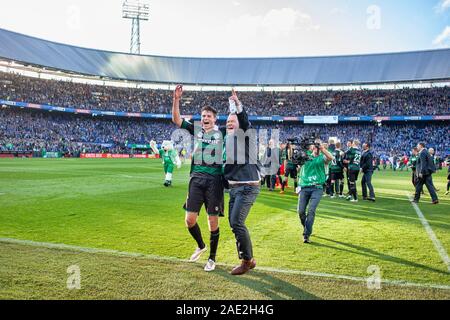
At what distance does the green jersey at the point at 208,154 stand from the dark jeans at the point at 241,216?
1.51ft

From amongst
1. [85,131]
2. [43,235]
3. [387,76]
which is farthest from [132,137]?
[43,235]

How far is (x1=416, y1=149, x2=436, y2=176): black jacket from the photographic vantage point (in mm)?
12602

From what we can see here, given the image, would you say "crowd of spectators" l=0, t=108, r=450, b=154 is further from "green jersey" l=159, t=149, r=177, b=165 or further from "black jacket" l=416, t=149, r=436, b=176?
"black jacket" l=416, t=149, r=436, b=176

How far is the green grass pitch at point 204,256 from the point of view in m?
4.38

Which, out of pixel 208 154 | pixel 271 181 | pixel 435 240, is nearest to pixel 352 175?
pixel 271 181

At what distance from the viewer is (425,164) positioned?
41.8 ft

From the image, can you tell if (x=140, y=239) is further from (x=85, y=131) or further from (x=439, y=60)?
Answer: (x=439, y=60)

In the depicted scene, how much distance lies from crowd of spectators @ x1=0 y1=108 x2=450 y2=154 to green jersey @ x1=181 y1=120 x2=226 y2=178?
142 feet

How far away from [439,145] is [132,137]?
46.7 metres

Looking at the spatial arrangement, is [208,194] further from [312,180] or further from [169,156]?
[169,156]

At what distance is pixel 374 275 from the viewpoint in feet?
16.5

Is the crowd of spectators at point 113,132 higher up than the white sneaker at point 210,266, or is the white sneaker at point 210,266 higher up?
the crowd of spectators at point 113,132

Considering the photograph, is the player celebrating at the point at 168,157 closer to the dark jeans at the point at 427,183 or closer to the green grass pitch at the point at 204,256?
the green grass pitch at the point at 204,256

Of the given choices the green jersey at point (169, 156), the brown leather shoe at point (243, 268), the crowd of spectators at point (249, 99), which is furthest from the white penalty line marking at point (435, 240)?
the crowd of spectators at point (249, 99)
